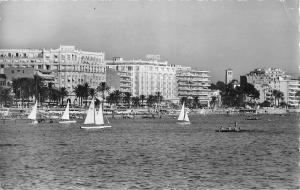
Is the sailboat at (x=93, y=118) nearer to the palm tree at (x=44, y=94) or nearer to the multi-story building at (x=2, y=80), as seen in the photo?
the palm tree at (x=44, y=94)

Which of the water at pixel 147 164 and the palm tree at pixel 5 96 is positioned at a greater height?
the palm tree at pixel 5 96

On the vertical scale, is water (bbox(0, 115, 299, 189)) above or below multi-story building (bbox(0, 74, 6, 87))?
below

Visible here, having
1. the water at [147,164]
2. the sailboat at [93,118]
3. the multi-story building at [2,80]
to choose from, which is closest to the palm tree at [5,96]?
the multi-story building at [2,80]

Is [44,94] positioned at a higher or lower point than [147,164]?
higher

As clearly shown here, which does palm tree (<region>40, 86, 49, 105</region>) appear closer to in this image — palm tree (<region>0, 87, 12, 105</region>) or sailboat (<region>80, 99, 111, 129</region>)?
palm tree (<region>0, 87, 12, 105</region>)

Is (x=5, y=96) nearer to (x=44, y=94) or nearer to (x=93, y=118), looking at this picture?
(x=44, y=94)

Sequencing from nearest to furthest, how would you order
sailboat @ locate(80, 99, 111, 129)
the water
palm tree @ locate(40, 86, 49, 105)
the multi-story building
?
the water → sailboat @ locate(80, 99, 111, 129) → palm tree @ locate(40, 86, 49, 105) → the multi-story building

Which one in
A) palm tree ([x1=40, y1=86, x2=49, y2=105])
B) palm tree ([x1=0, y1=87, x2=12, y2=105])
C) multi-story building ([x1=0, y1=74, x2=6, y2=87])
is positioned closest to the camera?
palm tree ([x1=0, y1=87, x2=12, y2=105])

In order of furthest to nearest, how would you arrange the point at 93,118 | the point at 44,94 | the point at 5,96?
the point at 44,94
the point at 5,96
the point at 93,118

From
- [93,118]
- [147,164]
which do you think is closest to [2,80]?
[93,118]

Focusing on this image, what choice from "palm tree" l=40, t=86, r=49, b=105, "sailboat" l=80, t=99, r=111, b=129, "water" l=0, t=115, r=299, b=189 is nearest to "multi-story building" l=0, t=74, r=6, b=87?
"palm tree" l=40, t=86, r=49, b=105

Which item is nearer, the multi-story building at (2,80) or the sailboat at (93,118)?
the sailboat at (93,118)

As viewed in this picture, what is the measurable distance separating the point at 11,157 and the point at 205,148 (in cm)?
1800

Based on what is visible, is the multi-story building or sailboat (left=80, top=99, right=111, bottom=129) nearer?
sailboat (left=80, top=99, right=111, bottom=129)
